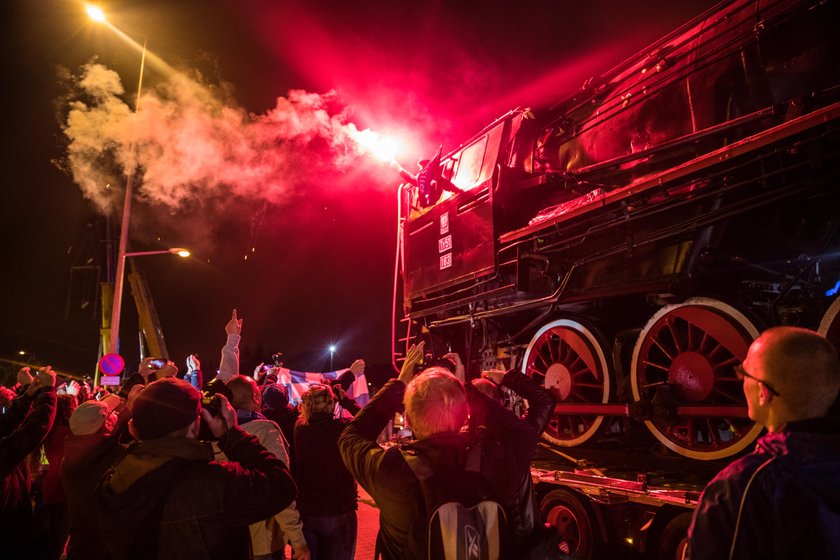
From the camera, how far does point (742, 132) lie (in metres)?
3.94

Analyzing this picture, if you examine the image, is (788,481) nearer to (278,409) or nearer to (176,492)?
(176,492)

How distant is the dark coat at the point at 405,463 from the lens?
1826 millimetres

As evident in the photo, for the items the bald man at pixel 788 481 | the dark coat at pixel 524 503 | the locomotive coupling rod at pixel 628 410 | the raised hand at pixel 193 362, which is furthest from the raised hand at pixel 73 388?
the bald man at pixel 788 481

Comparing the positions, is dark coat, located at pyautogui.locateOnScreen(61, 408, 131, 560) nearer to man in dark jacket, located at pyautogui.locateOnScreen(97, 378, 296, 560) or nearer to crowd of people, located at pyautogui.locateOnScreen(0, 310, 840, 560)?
crowd of people, located at pyautogui.locateOnScreen(0, 310, 840, 560)

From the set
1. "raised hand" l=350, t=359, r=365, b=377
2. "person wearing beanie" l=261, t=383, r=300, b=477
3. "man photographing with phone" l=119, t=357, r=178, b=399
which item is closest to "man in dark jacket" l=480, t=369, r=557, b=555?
"raised hand" l=350, t=359, r=365, b=377

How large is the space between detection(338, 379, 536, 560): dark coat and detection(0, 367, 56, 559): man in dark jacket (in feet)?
7.57

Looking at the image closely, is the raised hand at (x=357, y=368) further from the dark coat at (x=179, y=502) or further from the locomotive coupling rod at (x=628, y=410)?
the dark coat at (x=179, y=502)

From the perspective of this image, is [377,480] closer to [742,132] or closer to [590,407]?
[590,407]

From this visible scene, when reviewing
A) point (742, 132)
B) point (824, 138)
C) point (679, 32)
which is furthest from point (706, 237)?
point (679, 32)

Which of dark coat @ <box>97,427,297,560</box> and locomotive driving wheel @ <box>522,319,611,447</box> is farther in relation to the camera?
locomotive driving wheel @ <box>522,319,611,447</box>

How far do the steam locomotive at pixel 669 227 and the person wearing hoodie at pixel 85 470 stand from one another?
3984 mm

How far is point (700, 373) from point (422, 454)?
3139 millimetres

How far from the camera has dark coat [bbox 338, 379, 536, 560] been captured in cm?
183

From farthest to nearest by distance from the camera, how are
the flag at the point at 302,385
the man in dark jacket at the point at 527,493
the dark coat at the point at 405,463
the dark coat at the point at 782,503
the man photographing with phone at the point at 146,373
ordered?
the flag at the point at 302,385 → the man photographing with phone at the point at 146,373 → the man in dark jacket at the point at 527,493 → the dark coat at the point at 405,463 → the dark coat at the point at 782,503
